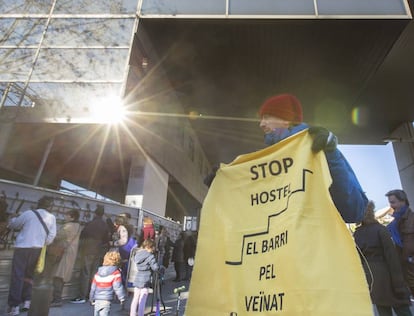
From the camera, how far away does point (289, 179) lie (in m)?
1.83

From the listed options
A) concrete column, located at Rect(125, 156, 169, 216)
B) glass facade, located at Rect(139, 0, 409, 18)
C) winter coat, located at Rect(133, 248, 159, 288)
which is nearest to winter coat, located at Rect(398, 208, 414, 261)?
winter coat, located at Rect(133, 248, 159, 288)

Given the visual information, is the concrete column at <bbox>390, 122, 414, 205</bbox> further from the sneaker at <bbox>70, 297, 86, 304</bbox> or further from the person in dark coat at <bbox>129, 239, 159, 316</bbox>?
the sneaker at <bbox>70, 297, 86, 304</bbox>

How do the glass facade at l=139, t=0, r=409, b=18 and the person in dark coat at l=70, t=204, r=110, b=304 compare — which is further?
the glass facade at l=139, t=0, r=409, b=18

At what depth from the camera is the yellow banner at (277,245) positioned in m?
1.46

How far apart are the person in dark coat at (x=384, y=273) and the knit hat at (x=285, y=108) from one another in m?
2.14

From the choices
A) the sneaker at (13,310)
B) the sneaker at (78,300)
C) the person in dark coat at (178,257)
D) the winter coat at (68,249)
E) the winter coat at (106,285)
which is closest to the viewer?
the winter coat at (106,285)


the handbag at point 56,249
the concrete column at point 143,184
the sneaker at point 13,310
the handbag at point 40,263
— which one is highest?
the concrete column at point 143,184

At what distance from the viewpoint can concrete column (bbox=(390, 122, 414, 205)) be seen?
15.6 metres

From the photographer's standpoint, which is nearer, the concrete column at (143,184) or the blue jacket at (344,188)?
the blue jacket at (344,188)

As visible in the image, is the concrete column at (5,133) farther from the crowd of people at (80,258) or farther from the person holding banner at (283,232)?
the person holding banner at (283,232)

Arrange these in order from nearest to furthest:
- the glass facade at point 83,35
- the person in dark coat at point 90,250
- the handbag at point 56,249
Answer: the handbag at point 56,249, the person in dark coat at point 90,250, the glass facade at point 83,35

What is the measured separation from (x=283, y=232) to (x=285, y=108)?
0.91 metres

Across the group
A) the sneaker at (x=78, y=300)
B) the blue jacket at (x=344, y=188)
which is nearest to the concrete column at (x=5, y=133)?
the sneaker at (x=78, y=300)

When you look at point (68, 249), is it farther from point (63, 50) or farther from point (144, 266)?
point (63, 50)
